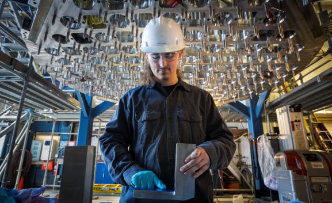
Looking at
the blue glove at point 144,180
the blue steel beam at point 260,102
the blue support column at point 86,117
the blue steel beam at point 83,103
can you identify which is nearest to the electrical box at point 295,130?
the blue steel beam at point 260,102

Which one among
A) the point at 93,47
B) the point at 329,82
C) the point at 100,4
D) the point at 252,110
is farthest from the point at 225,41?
the point at 252,110

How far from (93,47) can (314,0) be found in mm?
1591

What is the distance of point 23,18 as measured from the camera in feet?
5.17

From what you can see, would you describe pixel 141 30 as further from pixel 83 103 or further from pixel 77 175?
pixel 83 103

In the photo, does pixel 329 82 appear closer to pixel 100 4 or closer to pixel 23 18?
pixel 100 4

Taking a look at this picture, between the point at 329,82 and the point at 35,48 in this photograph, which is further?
the point at 329,82

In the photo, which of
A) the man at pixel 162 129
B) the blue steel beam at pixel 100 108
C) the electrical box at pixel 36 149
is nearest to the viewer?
the man at pixel 162 129

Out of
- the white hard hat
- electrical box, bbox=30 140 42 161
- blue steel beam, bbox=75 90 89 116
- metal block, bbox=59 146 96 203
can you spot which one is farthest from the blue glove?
electrical box, bbox=30 140 42 161

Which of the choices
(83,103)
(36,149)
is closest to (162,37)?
(83,103)

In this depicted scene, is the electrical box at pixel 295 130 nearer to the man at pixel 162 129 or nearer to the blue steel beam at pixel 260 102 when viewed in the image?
the blue steel beam at pixel 260 102

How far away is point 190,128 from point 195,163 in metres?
0.27

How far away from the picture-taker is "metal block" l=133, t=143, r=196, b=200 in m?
0.72

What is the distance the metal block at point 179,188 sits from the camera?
0.72 metres

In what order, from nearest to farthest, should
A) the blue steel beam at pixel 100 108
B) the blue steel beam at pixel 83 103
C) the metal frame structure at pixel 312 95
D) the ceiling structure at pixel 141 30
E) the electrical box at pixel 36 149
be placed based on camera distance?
the ceiling structure at pixel 141 30, the metal frame structure at pixel 312 95, the blue steel beam at pixel 83 103, the blue steel beam at pixel 100 108, the electrical box at pixel 36 149
